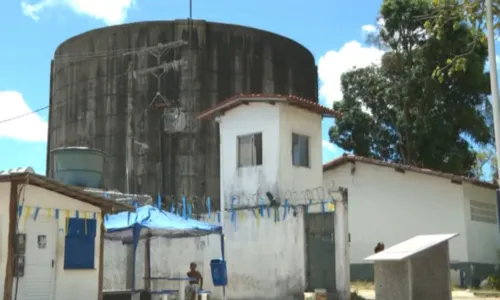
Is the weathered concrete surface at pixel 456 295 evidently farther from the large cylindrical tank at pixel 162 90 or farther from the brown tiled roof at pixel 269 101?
the large cylindrical tank at pixel 162 90

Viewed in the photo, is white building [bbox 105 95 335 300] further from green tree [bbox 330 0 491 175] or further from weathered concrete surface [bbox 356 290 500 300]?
green tree [bbox 330 0 491 175]

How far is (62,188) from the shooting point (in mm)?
13477

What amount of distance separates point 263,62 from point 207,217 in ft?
44.3

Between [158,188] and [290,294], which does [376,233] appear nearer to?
[290,294]

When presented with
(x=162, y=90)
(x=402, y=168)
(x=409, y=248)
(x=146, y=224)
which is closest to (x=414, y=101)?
(x=402, y=168)

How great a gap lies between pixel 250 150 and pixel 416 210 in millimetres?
7715

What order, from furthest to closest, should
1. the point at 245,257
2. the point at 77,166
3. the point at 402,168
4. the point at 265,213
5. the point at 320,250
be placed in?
1. the point at 402,168
2. the point at 245,257
3. the point at 265,213
4. the point at 77,166
5. the point at 320,250

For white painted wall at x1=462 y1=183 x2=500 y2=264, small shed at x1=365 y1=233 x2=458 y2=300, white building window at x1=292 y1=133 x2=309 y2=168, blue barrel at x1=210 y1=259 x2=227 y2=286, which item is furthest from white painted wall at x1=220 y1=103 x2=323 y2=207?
small shed at x1=365 y1=233 x2=458 y2=300

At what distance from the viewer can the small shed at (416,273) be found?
33.8 feet

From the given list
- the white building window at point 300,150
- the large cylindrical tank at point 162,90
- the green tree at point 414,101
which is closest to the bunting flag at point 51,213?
the white building window at point 300,150

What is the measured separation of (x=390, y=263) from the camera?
10594 mm

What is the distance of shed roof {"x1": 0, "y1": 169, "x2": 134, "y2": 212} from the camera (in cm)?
1248

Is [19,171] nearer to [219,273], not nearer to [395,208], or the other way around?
[219,273]

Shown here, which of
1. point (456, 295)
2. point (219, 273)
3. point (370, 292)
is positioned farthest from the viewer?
point (370, 292)
